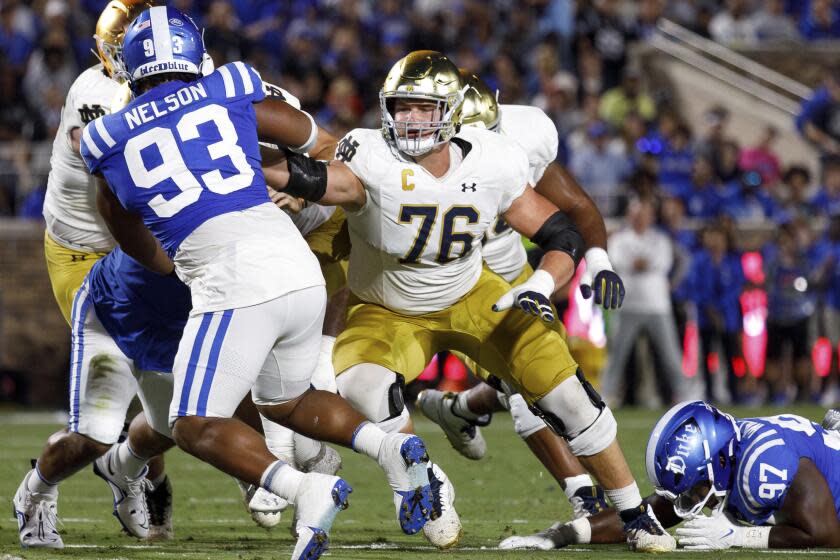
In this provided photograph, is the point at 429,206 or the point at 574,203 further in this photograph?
the point at 574,203

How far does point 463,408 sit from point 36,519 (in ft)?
7.50

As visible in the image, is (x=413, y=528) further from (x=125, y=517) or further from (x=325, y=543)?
(x=125, y=517)

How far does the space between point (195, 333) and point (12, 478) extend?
375 centimetres

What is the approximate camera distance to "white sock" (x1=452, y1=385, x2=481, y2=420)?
728 cm

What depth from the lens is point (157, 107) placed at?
197 inches

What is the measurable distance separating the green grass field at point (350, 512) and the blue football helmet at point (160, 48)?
5.47ft

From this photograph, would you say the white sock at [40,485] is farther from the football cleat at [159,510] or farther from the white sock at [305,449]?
the white sock at [305,449]

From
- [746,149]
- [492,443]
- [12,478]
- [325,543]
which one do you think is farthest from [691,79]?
[325,543]

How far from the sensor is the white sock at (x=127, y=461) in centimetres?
610

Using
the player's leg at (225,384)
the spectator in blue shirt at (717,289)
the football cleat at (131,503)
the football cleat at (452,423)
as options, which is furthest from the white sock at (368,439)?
the spectator in blue shirt at (717,289)

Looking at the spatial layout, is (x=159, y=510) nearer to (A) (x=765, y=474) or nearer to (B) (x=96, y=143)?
(B) (x=96, y=143)

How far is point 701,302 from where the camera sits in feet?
41.7

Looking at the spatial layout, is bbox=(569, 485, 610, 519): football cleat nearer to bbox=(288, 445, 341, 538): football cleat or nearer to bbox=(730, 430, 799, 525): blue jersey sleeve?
bbox=(730, 430, 799, 525): blue jersey sleeve

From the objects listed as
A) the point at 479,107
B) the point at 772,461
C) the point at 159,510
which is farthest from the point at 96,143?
the point at 772,461
